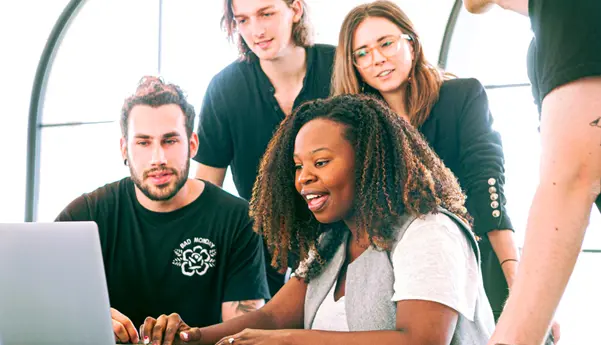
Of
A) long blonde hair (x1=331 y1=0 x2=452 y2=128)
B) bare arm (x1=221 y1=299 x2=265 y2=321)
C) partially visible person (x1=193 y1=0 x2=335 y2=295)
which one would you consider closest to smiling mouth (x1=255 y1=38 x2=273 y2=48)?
partially visible person (x1=193 y1=0 x2=335 y2=295)

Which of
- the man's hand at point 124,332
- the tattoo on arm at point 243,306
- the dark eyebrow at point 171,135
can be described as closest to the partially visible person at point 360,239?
the man's hand at point 124,332

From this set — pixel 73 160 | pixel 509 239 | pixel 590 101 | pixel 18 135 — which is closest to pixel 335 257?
pixel 509 239

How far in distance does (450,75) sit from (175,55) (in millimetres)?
4739

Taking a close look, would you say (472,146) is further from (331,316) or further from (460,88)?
(331,316)

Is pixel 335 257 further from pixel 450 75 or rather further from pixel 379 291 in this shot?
pixel 450 75

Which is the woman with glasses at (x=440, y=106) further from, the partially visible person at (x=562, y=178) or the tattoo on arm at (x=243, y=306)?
the partially visible person at (x=562, y=178)

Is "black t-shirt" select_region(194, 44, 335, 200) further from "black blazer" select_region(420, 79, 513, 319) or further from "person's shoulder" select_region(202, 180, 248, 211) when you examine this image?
"black blazer" select_region(420, 79, 513, 319)

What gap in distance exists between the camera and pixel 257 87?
251 centimetres

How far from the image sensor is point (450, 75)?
2438 millimetres

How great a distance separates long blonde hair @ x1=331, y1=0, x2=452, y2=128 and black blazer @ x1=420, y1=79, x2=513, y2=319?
0.12 ft

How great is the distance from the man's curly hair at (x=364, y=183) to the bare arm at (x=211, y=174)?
0.68m

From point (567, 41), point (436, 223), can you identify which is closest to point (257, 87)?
point (436, 223)

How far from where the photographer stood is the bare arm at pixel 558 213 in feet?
3.09

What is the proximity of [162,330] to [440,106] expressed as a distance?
1.03 m
